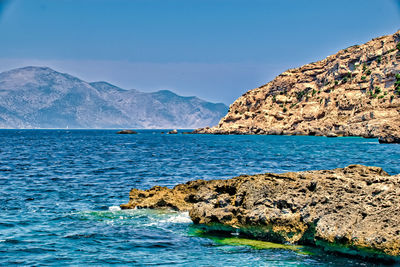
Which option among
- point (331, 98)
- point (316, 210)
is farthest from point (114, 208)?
point (331, 98)

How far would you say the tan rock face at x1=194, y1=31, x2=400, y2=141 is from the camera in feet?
393

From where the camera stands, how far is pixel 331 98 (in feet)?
461

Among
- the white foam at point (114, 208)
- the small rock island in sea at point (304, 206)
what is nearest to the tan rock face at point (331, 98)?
the small rock island in sea at point (304, 206)

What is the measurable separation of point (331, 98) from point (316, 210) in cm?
13478

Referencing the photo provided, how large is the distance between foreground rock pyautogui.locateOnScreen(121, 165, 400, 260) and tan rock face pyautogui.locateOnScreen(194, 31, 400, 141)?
303ft

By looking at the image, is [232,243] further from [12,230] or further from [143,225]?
[12,230]

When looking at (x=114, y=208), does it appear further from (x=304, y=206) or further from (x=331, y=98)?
(x=331, y=98)

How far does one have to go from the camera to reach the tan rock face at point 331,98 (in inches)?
4717

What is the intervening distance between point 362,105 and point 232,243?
396 ft

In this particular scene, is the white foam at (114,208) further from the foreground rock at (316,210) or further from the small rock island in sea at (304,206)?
the foreground rock at (316,210)

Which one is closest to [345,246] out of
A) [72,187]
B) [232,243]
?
[232,243]

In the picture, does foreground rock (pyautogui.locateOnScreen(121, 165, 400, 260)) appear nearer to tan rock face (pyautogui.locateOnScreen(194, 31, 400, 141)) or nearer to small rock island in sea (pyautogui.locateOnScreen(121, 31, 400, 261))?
small rock island in sea (pyautogui.locateOnScreen(121, 31, 400, 261))

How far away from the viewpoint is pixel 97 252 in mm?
12586

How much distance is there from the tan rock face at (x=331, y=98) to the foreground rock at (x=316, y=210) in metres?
92.2
